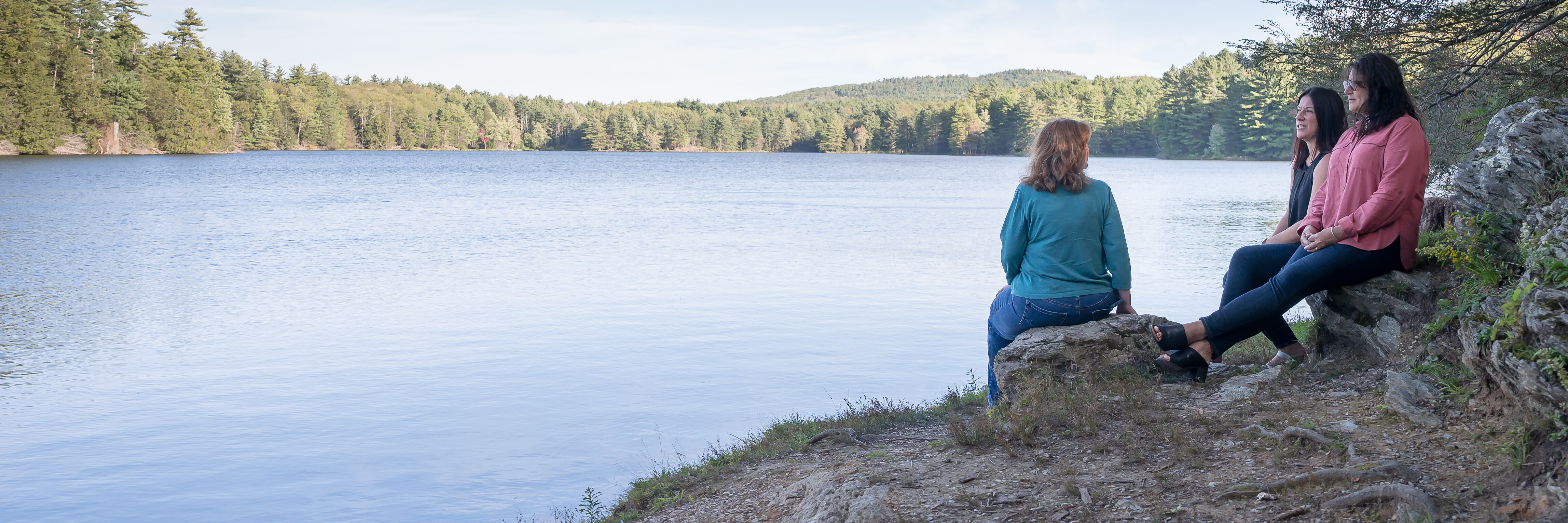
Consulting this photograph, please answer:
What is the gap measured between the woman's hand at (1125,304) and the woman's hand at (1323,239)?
92 centimetres

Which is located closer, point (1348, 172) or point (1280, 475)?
point (1280, 475)

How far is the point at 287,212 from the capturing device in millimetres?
28344

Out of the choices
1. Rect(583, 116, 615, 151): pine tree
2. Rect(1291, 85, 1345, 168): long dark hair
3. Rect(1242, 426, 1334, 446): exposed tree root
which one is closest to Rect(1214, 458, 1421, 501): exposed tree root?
Rect(1242, 426, 1334, 446): exposed tree root

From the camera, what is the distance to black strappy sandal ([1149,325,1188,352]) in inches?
202

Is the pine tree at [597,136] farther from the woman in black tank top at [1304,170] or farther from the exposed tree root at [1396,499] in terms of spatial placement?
the exposed tree root at [1396,499]

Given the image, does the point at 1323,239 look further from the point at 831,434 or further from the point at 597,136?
the point at 597,136

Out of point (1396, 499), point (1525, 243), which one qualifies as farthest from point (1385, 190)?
point (1396, 499)

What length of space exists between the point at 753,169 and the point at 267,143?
204ft

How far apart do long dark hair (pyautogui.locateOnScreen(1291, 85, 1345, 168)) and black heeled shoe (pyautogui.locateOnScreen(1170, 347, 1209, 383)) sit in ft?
4.52

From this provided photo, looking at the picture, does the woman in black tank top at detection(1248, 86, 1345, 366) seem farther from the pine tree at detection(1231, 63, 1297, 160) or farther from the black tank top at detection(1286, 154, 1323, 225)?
the pine tree at detection(1231, 63, 1297, 160)

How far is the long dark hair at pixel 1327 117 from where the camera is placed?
5578 mm

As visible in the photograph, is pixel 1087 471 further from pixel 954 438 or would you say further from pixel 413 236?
pixel 413 236

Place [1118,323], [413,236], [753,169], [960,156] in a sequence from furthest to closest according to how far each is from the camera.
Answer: [960,156]
[753,169]
[413,236]
[1118,323]

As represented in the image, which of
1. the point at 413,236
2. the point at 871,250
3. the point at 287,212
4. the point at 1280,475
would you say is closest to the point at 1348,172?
the point at 1280,475
